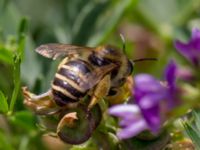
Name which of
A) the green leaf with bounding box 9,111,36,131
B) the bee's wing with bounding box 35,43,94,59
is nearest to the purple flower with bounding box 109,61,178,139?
the bee's wing with bounding box 35,43,94,59

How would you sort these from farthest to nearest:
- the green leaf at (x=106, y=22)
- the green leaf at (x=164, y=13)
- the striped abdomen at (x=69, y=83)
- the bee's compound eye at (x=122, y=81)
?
the green leaf at (x=164, y=13) → the green leaf at (x=106, y=22) → the bee's compound eye at (x=122, y=81) → the striped abdomen at (x=69, y=83)

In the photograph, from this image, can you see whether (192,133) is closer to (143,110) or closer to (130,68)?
(143,110)

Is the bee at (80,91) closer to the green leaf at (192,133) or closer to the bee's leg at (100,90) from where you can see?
the bee's leg at (100,90)

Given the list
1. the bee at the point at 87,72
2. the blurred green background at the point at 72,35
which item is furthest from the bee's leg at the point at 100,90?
the blurred green background at the point at 72,35

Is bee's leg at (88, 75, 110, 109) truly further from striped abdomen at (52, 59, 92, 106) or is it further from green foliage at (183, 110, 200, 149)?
green foliage at (183, 110, 200, 149)

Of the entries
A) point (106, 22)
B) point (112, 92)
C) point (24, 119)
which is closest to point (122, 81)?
point (112, 92)

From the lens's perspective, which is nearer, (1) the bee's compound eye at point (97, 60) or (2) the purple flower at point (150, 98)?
(2) the purple flower at point (150, 98)

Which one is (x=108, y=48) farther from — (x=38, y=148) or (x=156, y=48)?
(x=156, y=48)
